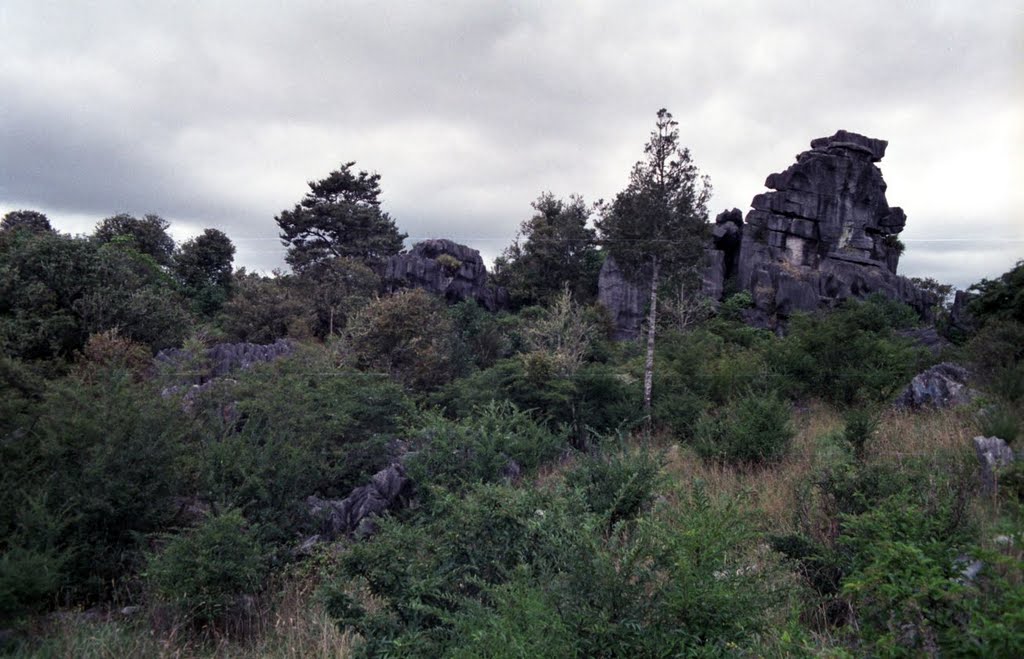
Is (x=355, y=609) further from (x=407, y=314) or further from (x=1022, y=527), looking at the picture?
(x=407, y=314)

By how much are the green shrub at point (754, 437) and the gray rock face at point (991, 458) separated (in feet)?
7.13

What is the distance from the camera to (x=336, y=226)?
37.3 m

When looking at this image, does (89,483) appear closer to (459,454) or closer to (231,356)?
(459,454)

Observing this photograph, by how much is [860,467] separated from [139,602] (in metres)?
6.69

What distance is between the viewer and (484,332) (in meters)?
23.0

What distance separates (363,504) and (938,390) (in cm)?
914

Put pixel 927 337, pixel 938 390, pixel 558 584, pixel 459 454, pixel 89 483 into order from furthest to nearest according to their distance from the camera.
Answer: pixel 927 337 < pixel 938 390 < pixel 459 454 < pixel 89 483 < pixel 558 584

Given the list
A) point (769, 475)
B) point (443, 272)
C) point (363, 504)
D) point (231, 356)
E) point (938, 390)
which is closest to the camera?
point (769, 475)

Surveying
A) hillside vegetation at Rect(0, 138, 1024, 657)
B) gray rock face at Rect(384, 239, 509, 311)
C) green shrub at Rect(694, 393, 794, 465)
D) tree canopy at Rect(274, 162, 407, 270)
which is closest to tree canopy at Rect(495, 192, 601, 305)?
gray rock face at Rect(384, 239, 509, 311)

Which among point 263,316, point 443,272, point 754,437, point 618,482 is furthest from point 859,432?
point 443,272

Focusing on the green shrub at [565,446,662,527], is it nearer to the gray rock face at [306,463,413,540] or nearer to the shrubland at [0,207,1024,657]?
the shrubland at [0,207,1024,657]

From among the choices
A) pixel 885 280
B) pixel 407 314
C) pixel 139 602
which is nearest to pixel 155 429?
pixel 139 602

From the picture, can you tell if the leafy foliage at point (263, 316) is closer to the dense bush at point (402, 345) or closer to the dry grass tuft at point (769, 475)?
the dense bush at point (402, 345)

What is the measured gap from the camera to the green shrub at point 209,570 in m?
5.02
